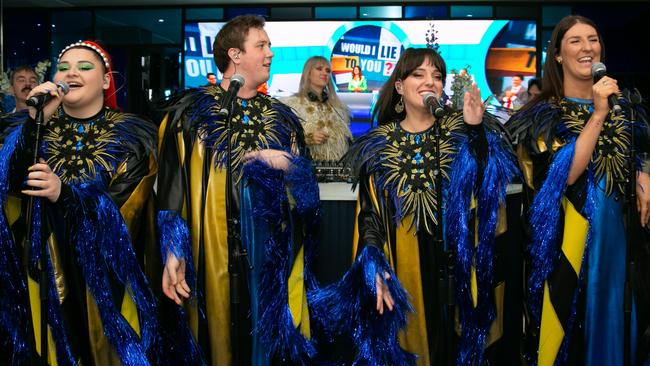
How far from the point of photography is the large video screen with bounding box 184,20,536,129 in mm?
10070

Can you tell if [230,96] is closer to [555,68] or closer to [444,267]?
[444,267]

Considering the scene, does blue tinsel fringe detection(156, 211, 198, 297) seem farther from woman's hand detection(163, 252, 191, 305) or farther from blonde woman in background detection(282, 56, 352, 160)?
blonde woman in background detection(282, 56, 352, 160)

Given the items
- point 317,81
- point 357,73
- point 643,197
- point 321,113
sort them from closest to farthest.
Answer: point 643,197 → point 321,113 → point 317,81 → point 357,73

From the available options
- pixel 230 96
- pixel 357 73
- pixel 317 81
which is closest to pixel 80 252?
pixel 230 96

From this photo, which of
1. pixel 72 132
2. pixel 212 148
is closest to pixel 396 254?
pixel 212 148

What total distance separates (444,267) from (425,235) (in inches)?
7.9

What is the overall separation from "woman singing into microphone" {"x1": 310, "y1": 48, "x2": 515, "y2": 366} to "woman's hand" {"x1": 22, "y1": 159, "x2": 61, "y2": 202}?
114 cm

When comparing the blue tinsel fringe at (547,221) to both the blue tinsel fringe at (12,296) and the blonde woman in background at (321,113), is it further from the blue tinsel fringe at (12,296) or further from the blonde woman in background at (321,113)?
the blonde woman in background at (321,113)

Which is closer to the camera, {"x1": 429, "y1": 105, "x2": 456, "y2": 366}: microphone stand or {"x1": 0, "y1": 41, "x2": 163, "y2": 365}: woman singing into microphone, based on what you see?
{"x1": 429, "y1": 105, "x2": 456, "y2": 366}: microphone stand

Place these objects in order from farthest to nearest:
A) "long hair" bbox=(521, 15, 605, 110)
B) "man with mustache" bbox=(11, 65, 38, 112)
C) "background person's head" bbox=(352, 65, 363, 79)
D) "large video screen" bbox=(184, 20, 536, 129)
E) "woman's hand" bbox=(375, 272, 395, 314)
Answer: "large video screen" bbox=(184, 20, 536, 129)
"background person's head" bbox=(352, 65, 363, 79)
"man with mustache" bbox=(11, 65, 38, 112)
"long hair" bbox=(521, 15, 605, 110)
"woman's hand" bbox=(375, 272, 395, 314)

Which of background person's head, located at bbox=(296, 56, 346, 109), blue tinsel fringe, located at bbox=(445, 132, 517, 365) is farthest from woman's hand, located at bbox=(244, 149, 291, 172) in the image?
background person's head, located at bbox=(296, 56, 346, 109)

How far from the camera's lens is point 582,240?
271cm

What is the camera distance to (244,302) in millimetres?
2736

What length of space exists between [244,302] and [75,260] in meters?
0.74
